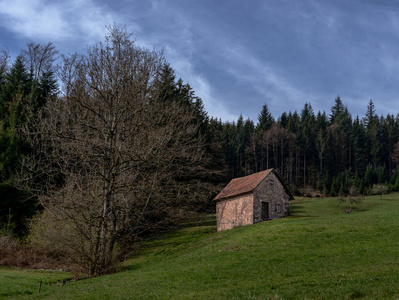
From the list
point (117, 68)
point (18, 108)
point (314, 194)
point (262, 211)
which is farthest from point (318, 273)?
point (314, 194)

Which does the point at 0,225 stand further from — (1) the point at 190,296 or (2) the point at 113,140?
(1) the point at 190,296

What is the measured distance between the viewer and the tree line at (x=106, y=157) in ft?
72.4

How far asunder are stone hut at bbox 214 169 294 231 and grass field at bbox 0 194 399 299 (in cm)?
928

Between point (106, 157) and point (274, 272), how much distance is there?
11.8 meters

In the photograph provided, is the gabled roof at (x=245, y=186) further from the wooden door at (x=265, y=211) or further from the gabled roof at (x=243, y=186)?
the wooden door at (x=265, y=211)

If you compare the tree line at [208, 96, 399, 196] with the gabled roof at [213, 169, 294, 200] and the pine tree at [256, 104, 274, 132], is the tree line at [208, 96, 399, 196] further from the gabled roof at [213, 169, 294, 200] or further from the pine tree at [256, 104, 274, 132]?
the gabled roof at [213, 169, 294, 200]

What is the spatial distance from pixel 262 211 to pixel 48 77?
123 feet

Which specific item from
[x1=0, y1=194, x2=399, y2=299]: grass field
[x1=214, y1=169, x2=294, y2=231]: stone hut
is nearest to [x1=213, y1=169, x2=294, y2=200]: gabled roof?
[x1=214, y1=169, x2=294, y2=231]: stone hut

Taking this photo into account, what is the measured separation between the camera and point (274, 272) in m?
15.8

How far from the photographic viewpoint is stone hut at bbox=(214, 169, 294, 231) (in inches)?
1572

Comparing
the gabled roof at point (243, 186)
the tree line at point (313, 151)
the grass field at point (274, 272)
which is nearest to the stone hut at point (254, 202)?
the gabled roof at point (243, 186)

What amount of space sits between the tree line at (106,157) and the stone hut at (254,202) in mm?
3033

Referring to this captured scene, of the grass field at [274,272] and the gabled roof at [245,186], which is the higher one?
the gabled roof at [245,186]

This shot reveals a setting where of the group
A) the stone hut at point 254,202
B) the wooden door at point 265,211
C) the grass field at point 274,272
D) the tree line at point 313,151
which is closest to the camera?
the grass field at point 274,272
